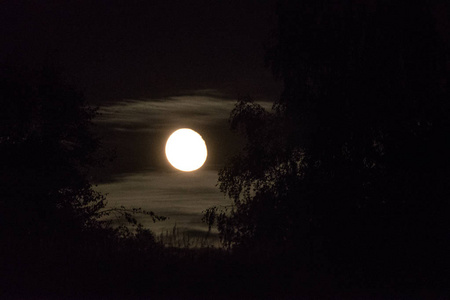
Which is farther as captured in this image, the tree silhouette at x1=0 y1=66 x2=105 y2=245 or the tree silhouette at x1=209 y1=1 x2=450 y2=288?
the tree silhouette at x1=0 y1=66 x2=105 y2=245

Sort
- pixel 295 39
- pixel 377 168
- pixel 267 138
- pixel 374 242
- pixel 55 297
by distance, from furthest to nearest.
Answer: pixel 267 138 < pixel 295 39 < pixel 377 168 < pixel 374 242 < pixel 55 297

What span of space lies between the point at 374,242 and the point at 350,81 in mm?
5468

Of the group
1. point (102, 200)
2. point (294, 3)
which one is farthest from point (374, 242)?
point (102, 200)

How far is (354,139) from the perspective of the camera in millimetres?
20359

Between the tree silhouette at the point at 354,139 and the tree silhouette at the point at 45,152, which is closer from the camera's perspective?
the tree silhouette at the point at 354,139

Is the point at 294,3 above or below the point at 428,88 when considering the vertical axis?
above

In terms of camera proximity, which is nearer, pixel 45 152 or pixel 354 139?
pixel 354 139

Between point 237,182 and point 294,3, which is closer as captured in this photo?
point 294,3

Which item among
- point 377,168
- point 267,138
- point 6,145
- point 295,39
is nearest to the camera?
point 377,168

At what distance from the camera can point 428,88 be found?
2033 centimetres

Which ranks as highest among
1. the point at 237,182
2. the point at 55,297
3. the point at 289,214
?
the point at 237,182

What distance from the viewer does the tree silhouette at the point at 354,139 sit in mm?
17828

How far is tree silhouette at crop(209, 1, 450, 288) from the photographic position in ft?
58.5

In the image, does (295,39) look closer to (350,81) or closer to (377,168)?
(350,81)
